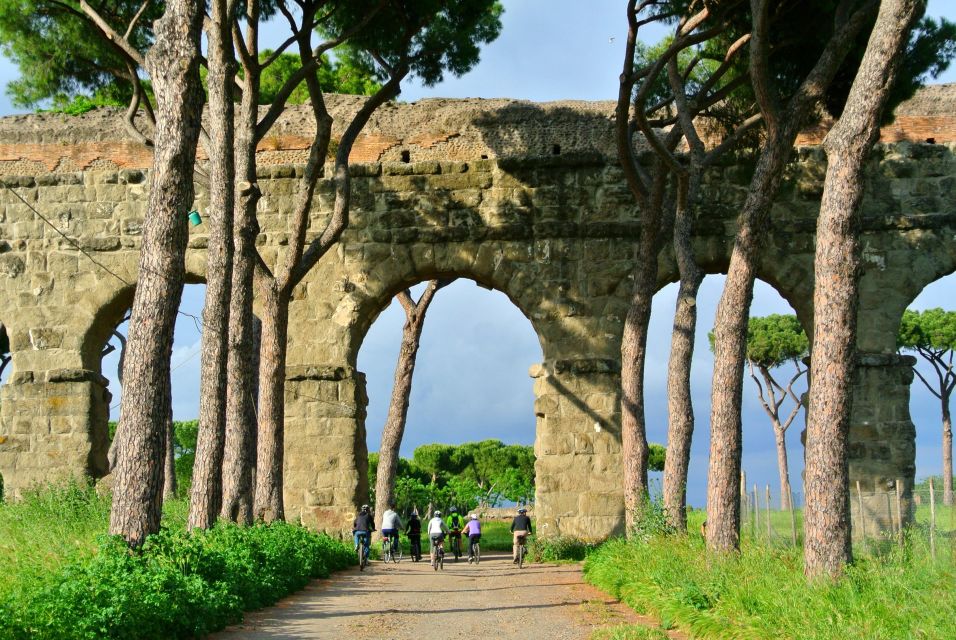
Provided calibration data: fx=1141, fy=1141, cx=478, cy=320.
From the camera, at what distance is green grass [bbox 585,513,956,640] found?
5.99m

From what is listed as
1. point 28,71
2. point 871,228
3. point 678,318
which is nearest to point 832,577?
point 678,318

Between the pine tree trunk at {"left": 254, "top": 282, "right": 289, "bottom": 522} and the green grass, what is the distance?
4.33 metres

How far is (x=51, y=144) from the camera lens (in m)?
16.8

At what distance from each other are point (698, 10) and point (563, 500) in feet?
20.8

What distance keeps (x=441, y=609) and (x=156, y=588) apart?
3271 mm

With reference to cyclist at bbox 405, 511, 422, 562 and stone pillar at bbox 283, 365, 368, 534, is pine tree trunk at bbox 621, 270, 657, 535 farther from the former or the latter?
cyclist at bbox 405, 511, 422, 562

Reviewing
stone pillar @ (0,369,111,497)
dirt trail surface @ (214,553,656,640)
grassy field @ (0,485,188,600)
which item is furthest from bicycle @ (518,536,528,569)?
stone pillar @ (0,369,111,497)

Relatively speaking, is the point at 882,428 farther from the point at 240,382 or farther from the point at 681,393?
the point at 240,382

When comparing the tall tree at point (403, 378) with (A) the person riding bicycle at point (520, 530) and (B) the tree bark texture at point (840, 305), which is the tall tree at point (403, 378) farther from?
(B) the tree bark texture at point (840, 305)

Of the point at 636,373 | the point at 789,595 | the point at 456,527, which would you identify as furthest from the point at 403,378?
the point at 789,595

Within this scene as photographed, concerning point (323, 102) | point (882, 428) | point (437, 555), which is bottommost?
point (437, 555)

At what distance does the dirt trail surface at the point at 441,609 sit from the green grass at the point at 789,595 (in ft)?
1.59

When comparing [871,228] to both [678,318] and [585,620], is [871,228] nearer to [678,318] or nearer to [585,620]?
[678,318]

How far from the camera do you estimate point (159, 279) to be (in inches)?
318
